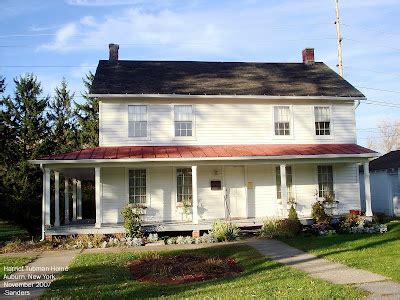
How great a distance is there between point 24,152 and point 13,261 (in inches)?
428

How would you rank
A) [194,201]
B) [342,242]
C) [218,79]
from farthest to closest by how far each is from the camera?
[218,79], [194,201], [342,242]

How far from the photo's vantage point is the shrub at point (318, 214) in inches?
712

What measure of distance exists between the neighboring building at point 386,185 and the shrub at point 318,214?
8.11 m

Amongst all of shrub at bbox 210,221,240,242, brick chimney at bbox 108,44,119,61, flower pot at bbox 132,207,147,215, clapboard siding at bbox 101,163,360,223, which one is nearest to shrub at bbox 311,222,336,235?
clapboard siding at bbox 101,163,360,223

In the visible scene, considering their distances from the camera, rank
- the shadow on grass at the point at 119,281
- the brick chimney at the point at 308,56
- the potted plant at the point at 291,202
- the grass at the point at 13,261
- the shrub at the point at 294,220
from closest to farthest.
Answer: the shadow on grass at the point at 119,281, the grass at the point at 13,261, the shrub at the point at 294,220, the potted plant at the point at 291,202, the brick chimney at the point at 308,56

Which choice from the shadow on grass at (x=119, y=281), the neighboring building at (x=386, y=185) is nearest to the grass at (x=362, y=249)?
the shadow on grass at (x=119, y=281)

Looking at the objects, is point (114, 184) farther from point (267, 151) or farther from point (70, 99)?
point (70, 99)

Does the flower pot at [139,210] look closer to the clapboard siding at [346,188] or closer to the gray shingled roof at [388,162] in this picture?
the clapboard siding at [346,188]

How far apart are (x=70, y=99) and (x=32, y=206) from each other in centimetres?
968

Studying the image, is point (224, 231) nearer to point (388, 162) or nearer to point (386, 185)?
point (386, 185)

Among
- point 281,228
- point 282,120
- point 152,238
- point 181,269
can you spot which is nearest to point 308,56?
point 282,120

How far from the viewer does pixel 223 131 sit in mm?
19906

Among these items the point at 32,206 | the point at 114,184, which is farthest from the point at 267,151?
the point at 32,206

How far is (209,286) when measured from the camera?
897 cm
